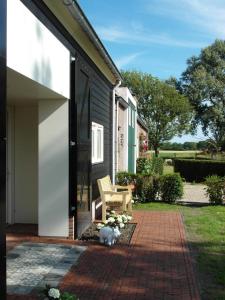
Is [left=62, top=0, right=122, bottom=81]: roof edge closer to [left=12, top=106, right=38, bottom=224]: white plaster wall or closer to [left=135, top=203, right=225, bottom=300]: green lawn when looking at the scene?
[left=12, top=106, right=38, bottom=224]: white plaster wall

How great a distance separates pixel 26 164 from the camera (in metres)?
9.85

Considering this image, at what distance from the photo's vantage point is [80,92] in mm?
A: 9109

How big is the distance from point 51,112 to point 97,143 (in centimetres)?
419

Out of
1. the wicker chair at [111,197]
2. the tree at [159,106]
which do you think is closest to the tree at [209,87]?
the tree at [159,106]

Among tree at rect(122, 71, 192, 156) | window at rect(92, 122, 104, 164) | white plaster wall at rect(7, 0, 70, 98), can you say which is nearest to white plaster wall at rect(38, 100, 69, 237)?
white plaster wall at rect(7, 0, 70, 98)

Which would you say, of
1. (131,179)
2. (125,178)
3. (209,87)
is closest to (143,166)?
(125,178)

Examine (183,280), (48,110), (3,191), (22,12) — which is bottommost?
(183,280)

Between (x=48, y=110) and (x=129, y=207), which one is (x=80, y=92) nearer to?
(x=48, y=110)

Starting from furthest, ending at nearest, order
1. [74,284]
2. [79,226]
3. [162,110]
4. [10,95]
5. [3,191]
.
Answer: [162,110], [79,226], [10,95], [74,284], [3,191]

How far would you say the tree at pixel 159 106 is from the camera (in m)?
51.6

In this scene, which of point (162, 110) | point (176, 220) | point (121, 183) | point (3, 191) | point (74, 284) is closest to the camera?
point (3, 191)

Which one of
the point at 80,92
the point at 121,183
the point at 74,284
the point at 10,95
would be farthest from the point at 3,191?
the point at 121,183

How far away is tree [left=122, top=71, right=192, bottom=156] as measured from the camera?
2031 inches

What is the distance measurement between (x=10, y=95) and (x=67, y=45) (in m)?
1.31
